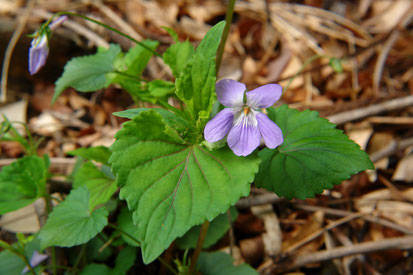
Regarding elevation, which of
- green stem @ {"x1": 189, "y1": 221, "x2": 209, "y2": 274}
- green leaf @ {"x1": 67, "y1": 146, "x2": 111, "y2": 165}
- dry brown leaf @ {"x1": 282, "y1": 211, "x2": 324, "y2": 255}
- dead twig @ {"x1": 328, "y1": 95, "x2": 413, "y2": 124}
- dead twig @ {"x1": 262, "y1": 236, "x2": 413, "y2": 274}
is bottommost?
dry brown leaf @ {"x1": 282, "y1": 211, "x2": 324, "y2": 255}

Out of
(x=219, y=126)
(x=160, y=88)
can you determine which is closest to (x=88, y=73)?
(x=160, y=88)

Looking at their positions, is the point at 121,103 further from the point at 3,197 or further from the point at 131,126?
the point at 131,126

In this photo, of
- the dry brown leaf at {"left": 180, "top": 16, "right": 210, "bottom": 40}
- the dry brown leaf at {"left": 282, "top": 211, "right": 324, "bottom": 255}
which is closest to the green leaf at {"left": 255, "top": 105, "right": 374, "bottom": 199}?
the dry brown leaf at {"left": 282, "top": 211, "right": 324, "bottom": 255}

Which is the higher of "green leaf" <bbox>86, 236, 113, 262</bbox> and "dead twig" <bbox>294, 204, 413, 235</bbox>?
"green leaf" <bbox>86, 236, 113, 262</bbox>

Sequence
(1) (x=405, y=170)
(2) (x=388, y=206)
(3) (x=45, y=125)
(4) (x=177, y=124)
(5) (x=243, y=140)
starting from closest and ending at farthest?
(5) (x=243, y=140) < (4) (x=177, y=124) < (2) (x=388, y=206) < (1) (x=405, y=170) < (3) (x=45, y=125)

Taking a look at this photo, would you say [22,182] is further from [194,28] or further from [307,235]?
[194,28]

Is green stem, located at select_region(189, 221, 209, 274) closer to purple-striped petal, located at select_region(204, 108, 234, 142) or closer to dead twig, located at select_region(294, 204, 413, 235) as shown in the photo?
purple-striped petal, located at select_region(204, 108, 234, 142)

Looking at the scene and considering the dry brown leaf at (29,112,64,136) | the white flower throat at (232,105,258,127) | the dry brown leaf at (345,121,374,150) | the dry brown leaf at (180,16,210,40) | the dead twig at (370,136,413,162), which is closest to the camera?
the white flower throat at (232,105,258,127)

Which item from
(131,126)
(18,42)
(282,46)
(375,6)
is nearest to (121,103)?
(18,42)
